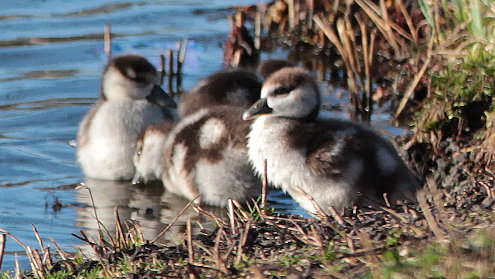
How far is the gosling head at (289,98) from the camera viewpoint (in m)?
5.84

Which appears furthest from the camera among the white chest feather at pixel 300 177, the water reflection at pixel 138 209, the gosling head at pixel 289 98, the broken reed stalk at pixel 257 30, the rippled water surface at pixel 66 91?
the broken reed stalk at pixel 257 30

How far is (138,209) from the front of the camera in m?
6.52

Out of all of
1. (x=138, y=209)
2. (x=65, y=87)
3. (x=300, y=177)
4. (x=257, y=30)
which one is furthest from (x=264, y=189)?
(x=257, y=30)

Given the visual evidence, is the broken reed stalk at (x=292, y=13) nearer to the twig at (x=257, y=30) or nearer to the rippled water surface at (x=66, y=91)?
the twig at (x=257, y=30)

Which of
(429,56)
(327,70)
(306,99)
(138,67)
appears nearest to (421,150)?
Result: (429,56)

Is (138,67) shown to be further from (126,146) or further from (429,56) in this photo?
(429,56)

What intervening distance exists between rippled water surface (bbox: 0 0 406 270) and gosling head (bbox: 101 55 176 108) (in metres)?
0.59

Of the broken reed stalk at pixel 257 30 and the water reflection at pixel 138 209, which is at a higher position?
the broken reed stalk at pixel 257 30

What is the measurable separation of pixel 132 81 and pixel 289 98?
182 cm

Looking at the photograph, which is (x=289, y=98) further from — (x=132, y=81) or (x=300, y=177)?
(x=132, y=81)

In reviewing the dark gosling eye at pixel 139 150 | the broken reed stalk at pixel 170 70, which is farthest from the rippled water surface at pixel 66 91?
the dark gosling eye at pixel 139 150

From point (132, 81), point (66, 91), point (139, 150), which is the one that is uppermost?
point (132, 81)

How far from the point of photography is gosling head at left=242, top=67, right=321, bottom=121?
230 inches

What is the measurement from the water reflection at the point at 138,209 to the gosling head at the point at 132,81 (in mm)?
647
